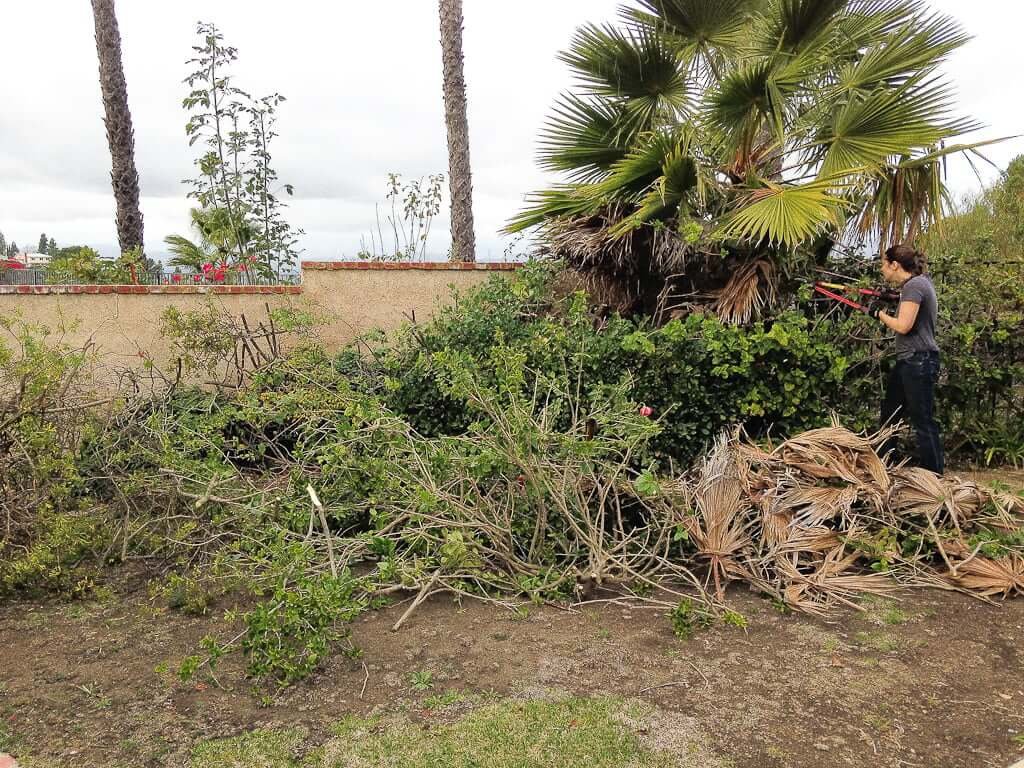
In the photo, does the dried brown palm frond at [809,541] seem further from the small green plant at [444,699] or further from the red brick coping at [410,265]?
the red brick coping at [410,265]

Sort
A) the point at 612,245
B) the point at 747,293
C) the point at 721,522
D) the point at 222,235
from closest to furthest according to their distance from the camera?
the point at 721,522 < the point at 747,293 < the point at 612,245 < the point at 222,235

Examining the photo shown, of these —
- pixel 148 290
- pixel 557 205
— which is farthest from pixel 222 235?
pixel 557 205

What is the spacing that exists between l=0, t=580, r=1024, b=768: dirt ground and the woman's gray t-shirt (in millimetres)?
1951

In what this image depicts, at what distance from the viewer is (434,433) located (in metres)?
6.90

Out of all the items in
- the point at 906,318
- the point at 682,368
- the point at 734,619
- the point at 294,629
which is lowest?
the point at 734,619

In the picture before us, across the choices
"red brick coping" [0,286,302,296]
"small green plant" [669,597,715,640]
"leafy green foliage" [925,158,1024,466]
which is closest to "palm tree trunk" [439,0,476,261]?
"red brick coping" [0,286,302,296]

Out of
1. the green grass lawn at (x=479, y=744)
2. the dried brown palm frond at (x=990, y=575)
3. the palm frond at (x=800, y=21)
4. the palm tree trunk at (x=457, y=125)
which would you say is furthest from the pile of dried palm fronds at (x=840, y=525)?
the palm tree trunk at (x=457, y=125)

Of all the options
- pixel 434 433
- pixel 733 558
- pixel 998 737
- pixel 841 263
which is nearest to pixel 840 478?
pixel 733 558

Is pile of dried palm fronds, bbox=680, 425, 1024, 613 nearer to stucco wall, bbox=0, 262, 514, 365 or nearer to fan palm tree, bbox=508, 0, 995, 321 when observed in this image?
fan palm tree, bbox=508, 0, 995, 321

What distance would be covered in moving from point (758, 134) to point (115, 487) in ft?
19.1

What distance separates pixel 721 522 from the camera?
4.46m

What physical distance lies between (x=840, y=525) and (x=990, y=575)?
0.78 m

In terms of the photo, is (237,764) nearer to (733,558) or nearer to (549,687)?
(549,687)

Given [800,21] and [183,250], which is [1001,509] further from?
[183,250]
